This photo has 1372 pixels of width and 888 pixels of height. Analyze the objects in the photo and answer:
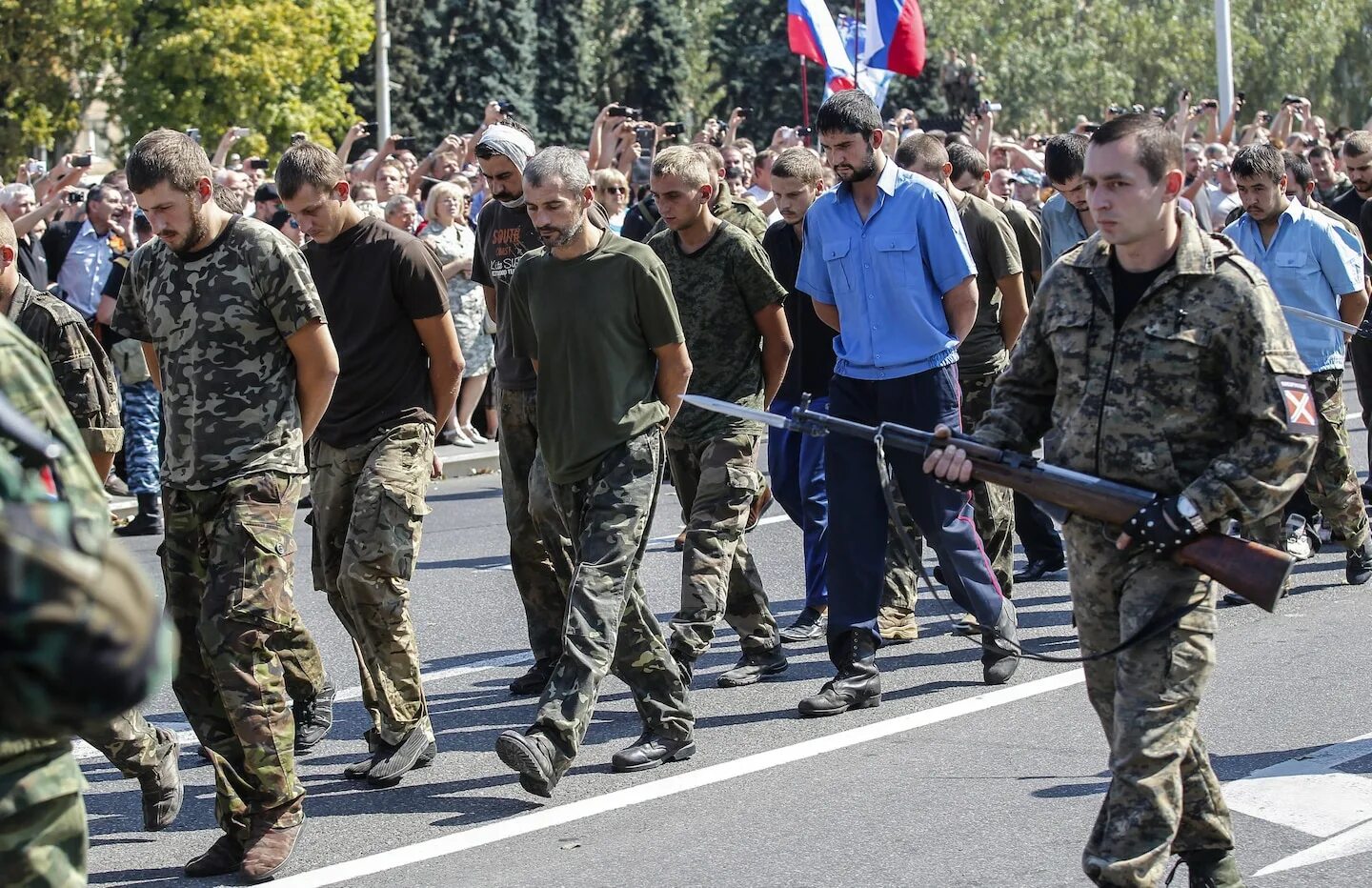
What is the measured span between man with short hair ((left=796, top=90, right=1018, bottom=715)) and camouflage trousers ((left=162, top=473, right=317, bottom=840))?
2.13 m

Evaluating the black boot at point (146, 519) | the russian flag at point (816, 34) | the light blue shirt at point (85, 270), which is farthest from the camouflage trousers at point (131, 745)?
the russian flag at point (816, 34)

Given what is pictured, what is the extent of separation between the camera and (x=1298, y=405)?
406 cm

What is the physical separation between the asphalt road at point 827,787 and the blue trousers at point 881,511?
386 millimetres

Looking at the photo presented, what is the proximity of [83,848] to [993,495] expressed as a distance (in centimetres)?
549

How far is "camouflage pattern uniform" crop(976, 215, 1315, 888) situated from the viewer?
4023 mm

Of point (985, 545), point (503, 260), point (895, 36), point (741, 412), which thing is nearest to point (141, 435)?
point (503, 260)

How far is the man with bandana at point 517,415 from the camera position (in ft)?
23.6

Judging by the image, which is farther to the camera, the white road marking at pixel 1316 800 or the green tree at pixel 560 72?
the green tree at pixel 560 72

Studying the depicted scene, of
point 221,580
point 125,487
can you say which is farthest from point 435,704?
point 125,487

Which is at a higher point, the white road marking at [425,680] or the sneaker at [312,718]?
the sneaker at [312,718]

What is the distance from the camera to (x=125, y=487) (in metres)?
12.8

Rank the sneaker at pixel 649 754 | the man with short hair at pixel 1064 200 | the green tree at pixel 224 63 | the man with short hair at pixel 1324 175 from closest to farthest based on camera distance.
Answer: the sneaker at pixel 649 754, the man with short hair at pixel 1064 200, the man with short hair at pixel 1324 175, the green tree at pixel 224 63

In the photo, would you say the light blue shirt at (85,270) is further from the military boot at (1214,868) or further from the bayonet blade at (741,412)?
the military boot at (1214,868)

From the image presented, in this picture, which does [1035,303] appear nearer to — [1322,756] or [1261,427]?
[1261,427]
